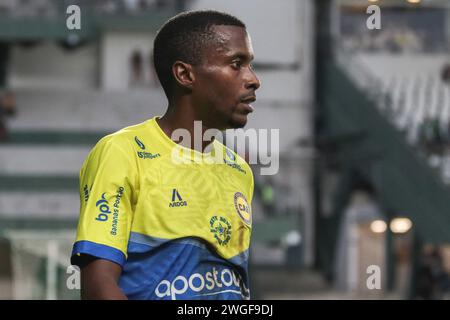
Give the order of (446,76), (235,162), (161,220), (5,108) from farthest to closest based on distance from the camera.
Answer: (446,76), (5,108), (235,162), (161,220)

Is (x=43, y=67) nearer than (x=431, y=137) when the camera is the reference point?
No

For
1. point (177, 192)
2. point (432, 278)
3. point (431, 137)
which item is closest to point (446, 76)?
point (431, 137)

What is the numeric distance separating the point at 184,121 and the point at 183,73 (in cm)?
15

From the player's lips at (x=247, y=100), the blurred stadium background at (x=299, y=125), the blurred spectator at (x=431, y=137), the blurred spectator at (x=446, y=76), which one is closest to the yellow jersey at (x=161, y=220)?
the player's lips at (x=247, y=100)

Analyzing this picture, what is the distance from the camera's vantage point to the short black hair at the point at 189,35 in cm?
297

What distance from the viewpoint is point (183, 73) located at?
3.02 meters

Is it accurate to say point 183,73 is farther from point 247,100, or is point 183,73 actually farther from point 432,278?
point 432,278

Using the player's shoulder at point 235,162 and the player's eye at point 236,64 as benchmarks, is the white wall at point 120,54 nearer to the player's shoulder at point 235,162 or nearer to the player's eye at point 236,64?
the player's shoulder at point 235,162

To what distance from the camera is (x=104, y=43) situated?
2848cm

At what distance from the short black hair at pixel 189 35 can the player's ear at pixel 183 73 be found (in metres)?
0.01

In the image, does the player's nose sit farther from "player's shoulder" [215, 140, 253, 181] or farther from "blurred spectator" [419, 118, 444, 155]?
"blurred spectator" [419, 118, 444, 155]
